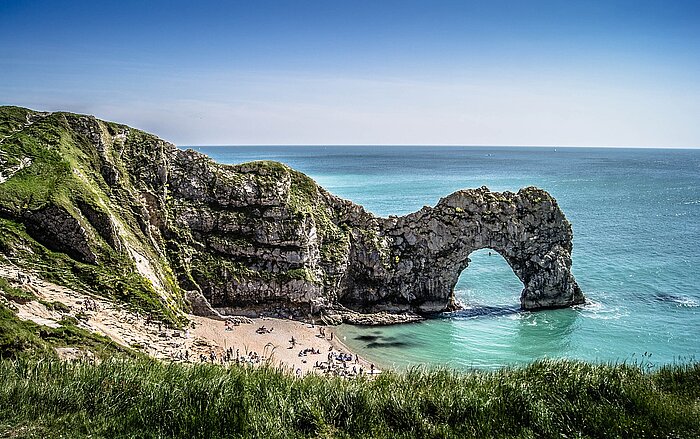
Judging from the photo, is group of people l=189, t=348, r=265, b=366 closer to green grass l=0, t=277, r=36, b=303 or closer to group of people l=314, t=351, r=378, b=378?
group of people l=314, t=351, r=378, b=378

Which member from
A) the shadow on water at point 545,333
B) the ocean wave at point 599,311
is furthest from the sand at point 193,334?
the ocean wave at point 599,311

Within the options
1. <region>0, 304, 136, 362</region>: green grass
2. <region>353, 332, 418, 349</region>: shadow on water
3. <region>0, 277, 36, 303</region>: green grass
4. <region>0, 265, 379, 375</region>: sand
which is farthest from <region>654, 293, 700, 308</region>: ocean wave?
<region>0, 277, 36, 303</region>: green grass

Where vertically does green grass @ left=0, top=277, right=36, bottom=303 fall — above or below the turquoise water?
above

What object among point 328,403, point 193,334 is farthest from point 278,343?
point 328,403

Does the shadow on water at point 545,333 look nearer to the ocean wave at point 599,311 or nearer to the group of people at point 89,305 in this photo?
the ocean wave at point 599,311

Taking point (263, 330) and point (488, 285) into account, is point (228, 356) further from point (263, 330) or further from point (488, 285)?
point (488, 285)
